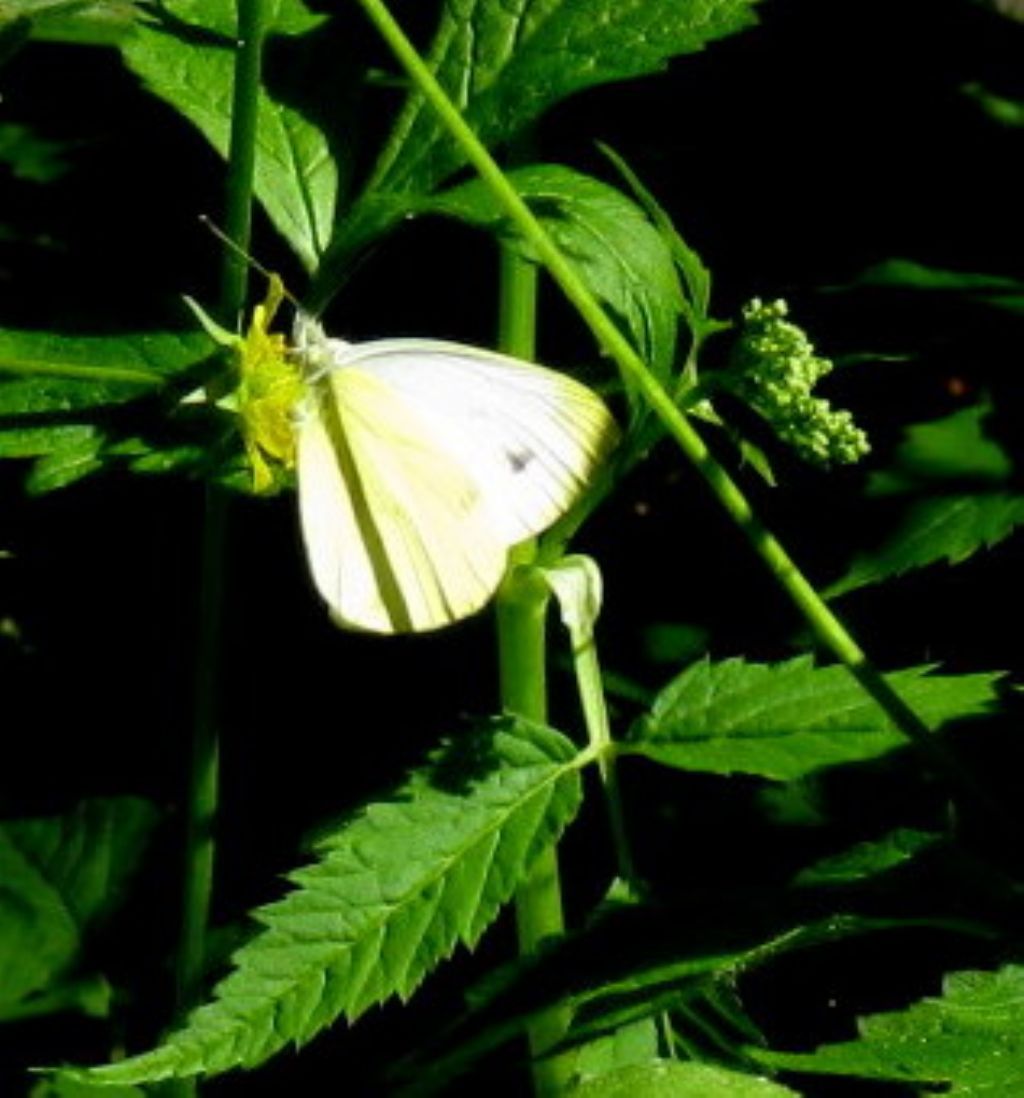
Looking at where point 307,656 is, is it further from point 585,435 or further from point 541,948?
point 541,948

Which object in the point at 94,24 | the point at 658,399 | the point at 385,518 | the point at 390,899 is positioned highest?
the point at 94,24

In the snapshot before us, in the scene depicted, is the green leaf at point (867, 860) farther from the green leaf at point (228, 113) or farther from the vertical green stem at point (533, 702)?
the green leaf at point (228, 113)

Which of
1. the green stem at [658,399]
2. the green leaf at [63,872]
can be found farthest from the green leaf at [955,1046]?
the green leaf at [63,872]

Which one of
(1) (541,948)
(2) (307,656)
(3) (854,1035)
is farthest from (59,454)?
(3) (854,1035)

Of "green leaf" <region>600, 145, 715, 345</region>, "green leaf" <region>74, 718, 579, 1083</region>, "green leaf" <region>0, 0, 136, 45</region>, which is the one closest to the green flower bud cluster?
"green leaf" <region>600, 145, 715, 345</region>

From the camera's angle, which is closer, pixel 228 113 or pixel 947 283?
pixel 228 113

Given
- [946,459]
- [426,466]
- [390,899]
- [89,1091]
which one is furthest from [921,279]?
[89,1091]

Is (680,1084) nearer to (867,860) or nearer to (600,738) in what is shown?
(867,860)
